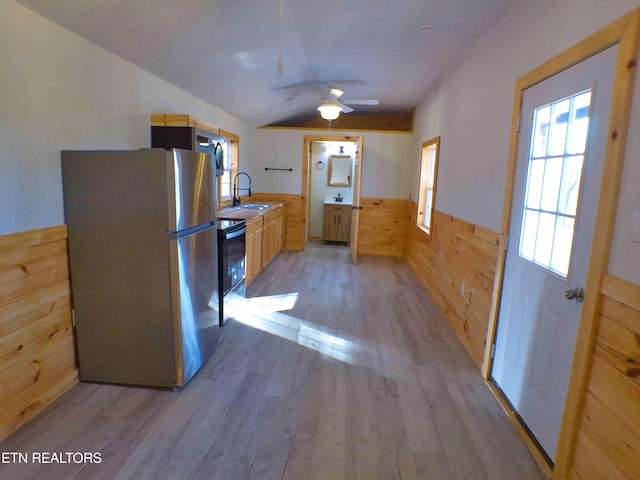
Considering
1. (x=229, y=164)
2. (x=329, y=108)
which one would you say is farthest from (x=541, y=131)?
(x=229, y=164)

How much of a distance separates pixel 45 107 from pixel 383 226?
17.6 feet

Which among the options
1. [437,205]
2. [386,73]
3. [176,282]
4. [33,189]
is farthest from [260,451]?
[386,73]

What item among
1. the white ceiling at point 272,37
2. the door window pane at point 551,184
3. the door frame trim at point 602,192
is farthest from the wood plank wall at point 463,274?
the white ceiling at point 272,37

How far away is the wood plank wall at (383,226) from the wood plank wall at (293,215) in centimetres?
112

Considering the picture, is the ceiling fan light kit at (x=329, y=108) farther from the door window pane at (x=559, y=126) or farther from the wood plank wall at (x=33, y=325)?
the wood plank wall at (x=33, y=325)

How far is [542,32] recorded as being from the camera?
6.91ft

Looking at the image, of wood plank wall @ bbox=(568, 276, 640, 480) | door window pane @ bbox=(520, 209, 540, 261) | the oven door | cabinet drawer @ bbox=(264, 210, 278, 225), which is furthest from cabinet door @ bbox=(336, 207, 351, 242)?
wood plank wall @ bbox=(568, 276, 640, 480)

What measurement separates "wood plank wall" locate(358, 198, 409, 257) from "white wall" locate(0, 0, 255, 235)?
455 cm

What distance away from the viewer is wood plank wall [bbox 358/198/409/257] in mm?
6582

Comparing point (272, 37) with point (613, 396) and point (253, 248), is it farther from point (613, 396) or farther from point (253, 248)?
point (613, 396)

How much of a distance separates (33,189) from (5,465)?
137cm

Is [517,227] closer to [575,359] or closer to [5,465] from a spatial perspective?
[575,359]

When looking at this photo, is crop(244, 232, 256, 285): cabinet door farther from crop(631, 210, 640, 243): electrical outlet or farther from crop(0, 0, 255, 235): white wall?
crop(631, 210, 640, 243): electrical outlet

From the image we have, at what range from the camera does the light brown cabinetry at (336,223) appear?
7434 mm
